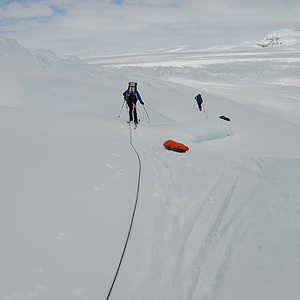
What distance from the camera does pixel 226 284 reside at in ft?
5.98

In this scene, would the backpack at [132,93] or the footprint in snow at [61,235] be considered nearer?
the footprint in snow at [61,235]

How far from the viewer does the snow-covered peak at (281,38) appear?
121 meters

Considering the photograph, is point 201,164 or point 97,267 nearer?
point 97,267

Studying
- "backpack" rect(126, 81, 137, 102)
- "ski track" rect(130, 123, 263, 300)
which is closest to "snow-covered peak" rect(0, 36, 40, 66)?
"backpack" rect(126, 81, 137, 102)

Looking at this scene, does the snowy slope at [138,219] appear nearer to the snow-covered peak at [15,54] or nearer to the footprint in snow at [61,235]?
the footprint in snow at [61,235]

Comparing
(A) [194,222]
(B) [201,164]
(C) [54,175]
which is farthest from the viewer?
(B) [201,164]

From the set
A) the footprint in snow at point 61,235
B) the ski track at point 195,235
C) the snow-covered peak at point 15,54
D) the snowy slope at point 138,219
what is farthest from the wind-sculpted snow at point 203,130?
the snow-covered peak at point 15,54

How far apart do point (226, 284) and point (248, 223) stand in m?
0.90

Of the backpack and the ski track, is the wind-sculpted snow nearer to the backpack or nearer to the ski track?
the backpack

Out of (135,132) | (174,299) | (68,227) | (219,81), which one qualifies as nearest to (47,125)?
(135,132)

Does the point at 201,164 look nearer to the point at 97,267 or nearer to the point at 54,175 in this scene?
the point at 54,175

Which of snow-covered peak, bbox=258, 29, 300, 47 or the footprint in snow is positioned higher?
snow-covered peak, bbox=258, 29, 300, 47

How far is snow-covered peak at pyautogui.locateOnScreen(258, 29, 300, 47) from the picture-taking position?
4769 inches

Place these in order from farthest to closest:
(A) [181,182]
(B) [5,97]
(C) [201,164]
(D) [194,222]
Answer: (B) [5,97] < (C) [201,164] < (A) [181,182] < (D) [194,222]
